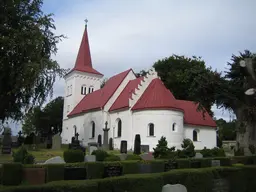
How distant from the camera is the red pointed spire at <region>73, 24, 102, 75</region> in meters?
47.2

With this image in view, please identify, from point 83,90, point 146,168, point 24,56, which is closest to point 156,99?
point 24,56

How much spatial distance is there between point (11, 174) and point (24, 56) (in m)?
12.2

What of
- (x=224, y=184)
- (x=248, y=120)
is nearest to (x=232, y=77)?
(x=248, y=120)

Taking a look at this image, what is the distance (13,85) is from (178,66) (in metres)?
32.1

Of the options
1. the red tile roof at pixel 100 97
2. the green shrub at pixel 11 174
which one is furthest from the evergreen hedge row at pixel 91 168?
the red tile roof at pixel 100 97

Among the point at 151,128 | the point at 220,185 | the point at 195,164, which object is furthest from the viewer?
the point at 151,128

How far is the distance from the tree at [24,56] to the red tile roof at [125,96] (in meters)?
14.4

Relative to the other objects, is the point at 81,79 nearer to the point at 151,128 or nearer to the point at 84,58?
the point at 84,58

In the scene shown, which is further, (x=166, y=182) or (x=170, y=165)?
(x=170, y=165)

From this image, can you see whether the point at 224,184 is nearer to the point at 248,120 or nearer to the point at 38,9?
the point at 248,120

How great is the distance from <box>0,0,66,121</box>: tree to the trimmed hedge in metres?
11.6

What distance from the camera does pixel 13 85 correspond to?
1869 cm

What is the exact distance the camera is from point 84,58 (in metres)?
48.0

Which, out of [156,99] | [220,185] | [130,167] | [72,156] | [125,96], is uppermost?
[125,96]
